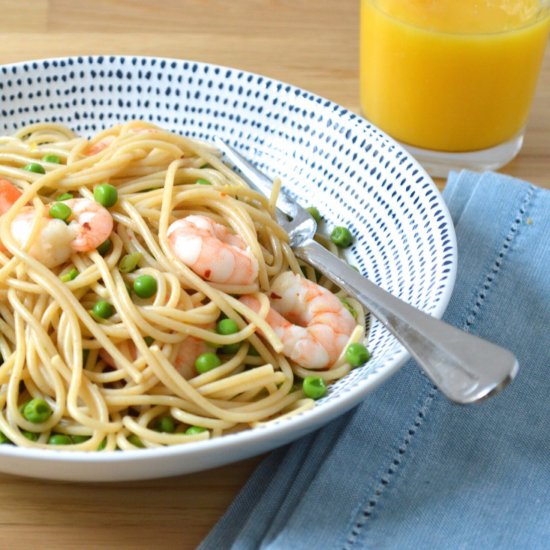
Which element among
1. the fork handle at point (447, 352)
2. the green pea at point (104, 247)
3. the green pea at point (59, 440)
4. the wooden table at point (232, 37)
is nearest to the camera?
the fork handle at point (447, 352)

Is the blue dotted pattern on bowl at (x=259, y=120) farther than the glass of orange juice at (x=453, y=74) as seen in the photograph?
No

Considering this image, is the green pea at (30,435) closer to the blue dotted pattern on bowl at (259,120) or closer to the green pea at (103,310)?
the green pea at (103,310)

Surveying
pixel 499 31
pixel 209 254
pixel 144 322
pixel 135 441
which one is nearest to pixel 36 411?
pixel 135 441

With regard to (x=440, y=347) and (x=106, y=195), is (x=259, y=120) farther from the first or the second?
(x=440, y=347)

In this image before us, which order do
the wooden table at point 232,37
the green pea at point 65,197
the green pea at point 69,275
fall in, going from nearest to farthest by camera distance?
the green pea at point 69,275 < the green pea at point 65,197 < the wooden table at point 232,37

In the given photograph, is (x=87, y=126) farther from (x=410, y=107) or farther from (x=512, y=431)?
(x=512, y=431)

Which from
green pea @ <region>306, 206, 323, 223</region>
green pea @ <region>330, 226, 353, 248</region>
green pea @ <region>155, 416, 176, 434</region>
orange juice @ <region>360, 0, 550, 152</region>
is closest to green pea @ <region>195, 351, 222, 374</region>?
green pea @ <region>155, 416, 176, 434</region>

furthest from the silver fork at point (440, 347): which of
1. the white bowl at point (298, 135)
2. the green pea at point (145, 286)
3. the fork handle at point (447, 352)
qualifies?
the green pea at point (145, 286)

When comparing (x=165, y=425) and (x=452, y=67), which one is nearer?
(x=165, y=425)
